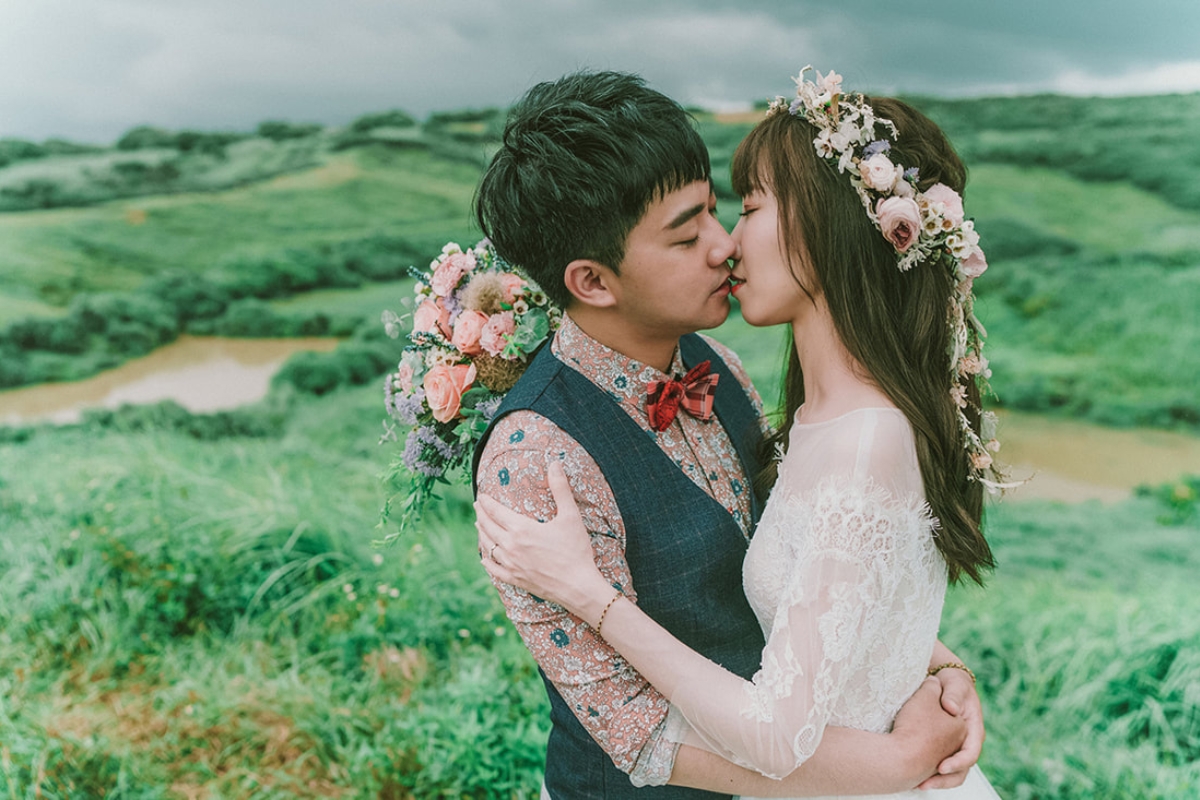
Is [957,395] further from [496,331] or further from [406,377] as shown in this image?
[406,377]

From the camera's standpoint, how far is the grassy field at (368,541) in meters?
3.51

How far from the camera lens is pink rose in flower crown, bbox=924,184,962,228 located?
1.73 meters

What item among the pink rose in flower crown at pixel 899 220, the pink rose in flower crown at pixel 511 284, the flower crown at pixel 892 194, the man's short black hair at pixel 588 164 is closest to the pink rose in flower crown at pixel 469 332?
the pink rose in flower crown at pixel 511 284

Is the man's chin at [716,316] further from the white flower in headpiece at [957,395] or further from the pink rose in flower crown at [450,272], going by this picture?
the pink rose in flower crown at [450,272]

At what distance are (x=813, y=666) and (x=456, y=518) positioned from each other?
340cm

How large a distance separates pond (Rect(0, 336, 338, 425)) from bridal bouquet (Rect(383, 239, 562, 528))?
3769 millimetres

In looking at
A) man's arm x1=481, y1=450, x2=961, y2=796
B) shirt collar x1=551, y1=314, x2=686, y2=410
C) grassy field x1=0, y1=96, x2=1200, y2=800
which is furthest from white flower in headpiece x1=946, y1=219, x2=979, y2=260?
grassy field x1=0, y1=96, x2=1200, y2=800

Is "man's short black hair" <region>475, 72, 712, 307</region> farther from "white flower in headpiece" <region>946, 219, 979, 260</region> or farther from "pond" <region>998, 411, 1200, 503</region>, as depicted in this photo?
"pond" <region>998, 411, 1200, 503</region>

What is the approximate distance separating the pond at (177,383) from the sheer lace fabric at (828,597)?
459 centimetres

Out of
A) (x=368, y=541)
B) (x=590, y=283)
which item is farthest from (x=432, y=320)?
(x=368, y=541)

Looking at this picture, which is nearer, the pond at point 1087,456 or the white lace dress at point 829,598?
the white lace dress at point 829,598

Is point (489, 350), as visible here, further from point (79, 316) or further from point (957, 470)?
point (79, 316)

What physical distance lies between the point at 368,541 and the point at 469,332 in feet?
9.23

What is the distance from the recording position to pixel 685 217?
1.86 metres
